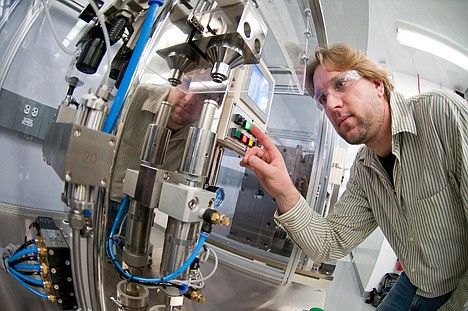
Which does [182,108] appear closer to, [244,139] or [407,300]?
[244,139]

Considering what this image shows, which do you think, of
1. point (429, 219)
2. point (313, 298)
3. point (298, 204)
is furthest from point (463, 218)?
point (313, 298)

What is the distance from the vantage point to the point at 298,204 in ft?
2.10

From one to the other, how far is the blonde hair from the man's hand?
45 cm

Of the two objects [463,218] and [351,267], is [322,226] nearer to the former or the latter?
[463,218]

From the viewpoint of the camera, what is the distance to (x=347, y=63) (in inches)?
31.1

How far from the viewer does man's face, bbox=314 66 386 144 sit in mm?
722

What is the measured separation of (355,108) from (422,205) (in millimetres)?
366

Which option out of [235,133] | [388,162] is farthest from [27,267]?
[388,162]

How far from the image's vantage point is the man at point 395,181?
0.57 m

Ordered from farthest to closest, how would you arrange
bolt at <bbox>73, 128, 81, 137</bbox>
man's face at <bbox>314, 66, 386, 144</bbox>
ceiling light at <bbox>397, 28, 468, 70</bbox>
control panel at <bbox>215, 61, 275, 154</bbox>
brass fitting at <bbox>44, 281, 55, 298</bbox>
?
1. ceiling light at <bbox>397, 28, 468, 70</bbox>
2. man's face at <bbox>314, 66, 386, 144</bbox>
3. control panel at <bbox>215, 61, 275, 154</bbox>
4. brass fitting at <bbox>44, 281, 55, 298</bbox>
5. bolt at <bbox>73, 128, 81, 137</bbox>

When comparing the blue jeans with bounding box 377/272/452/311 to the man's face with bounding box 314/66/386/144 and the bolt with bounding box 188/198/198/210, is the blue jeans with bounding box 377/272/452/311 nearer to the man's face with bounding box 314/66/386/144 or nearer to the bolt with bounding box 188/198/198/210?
the man's face with bounding box 314/66/386/144

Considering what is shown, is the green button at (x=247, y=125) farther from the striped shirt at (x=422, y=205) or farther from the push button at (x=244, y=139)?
the striped shirt at (x=422, y=205)

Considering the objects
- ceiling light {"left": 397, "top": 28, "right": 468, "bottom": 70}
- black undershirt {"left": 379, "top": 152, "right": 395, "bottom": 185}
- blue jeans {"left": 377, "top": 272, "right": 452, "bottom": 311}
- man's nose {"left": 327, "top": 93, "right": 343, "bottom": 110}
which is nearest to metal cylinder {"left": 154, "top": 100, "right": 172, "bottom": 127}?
man's nose {"left": 327, "top": 93, "right": 343, "bottom": 110}

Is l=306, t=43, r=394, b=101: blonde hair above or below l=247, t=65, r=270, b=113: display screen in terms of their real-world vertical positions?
above
